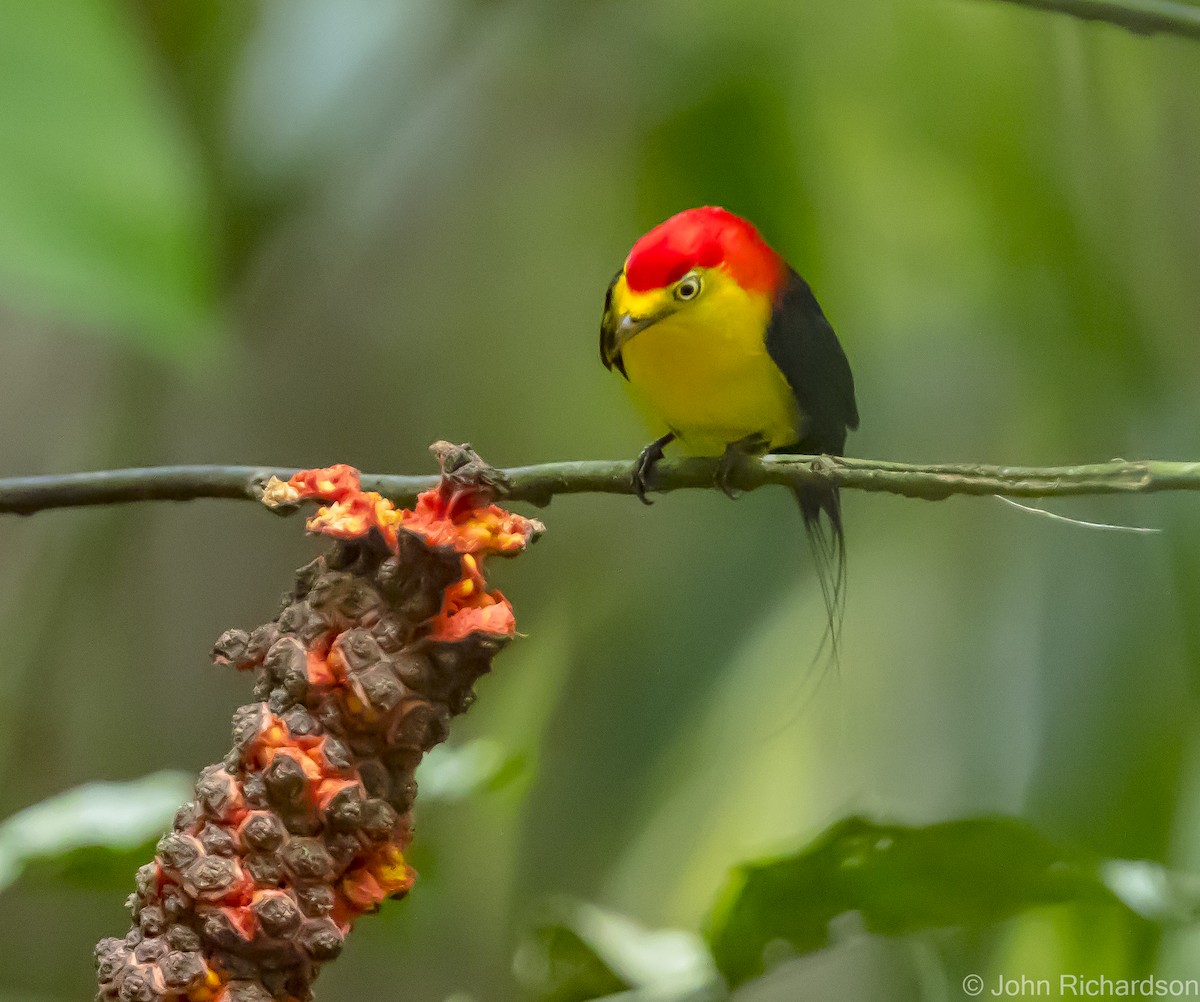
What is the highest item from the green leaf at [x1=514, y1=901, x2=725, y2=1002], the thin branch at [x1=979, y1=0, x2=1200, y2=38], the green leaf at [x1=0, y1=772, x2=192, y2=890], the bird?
the thin branch at [x1=979, y1=0, x2=1200, y2=38]

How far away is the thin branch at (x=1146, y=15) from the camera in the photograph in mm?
745

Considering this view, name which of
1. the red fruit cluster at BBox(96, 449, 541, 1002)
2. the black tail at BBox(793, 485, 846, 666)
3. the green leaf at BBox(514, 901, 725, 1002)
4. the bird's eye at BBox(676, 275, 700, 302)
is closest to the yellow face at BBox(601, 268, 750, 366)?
the bird's eye at BBox(676, 275, 700, 302)

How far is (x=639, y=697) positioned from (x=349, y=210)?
46 centimetres

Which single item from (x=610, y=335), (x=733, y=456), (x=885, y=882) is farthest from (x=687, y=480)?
(x=885, y=882)

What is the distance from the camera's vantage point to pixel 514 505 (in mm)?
856

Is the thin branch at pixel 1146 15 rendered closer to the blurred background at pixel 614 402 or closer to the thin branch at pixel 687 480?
the blurred background at pixel 614 402

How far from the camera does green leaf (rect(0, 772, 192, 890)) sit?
79cm

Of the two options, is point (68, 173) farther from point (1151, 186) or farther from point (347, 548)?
point (1151, 186)

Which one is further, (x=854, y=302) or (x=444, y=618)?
(x=854, y=302)

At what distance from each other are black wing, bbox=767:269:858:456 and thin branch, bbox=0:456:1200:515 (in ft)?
0.23

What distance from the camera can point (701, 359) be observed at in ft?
2.79

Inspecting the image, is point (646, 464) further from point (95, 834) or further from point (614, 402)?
point (95, 834)

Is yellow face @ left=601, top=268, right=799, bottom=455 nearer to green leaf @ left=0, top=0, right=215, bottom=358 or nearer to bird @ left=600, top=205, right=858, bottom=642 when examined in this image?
bird @ left=600, top=205, right=858, bottom=642

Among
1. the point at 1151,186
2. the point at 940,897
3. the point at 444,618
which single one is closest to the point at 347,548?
the point at 444,618
